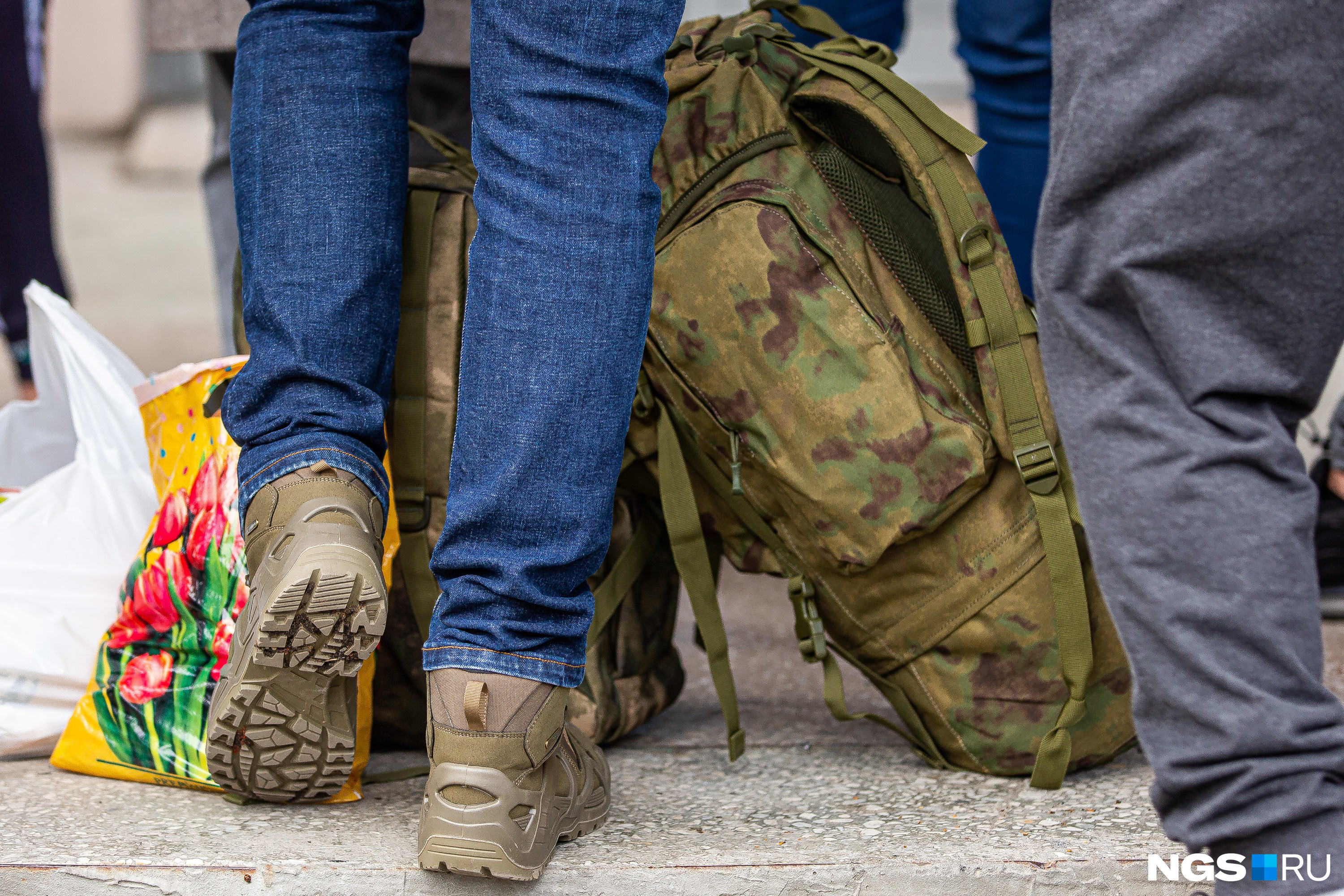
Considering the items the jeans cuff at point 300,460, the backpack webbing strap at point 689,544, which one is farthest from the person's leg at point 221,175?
the backpack webbing strap at point 689,544

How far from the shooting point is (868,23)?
1.96m

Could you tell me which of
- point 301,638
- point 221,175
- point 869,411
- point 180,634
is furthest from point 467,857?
point 221,175

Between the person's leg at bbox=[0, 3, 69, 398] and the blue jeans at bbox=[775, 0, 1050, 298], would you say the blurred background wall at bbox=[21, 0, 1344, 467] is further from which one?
the blue jeans at bbox=[775, 0, 1050, 298]

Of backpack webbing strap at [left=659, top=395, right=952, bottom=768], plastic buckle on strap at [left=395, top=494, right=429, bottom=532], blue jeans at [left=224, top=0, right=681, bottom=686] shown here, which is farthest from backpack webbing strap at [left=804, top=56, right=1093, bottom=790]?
plastic buckle on strap at [left=395, top=494, right=429, bottom=532]

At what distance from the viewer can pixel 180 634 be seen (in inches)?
48.9

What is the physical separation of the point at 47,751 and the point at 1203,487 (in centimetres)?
125

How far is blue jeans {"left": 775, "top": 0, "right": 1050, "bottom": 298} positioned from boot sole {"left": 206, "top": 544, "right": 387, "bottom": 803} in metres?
1.17

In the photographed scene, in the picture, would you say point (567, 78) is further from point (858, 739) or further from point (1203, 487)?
point (858, 739)

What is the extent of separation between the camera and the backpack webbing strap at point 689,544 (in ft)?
4.21

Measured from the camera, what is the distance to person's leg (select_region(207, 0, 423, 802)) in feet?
3.38

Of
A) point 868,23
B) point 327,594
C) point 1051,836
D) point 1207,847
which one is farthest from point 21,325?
point 1207,847

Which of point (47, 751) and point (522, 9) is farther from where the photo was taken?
point (47, 751)

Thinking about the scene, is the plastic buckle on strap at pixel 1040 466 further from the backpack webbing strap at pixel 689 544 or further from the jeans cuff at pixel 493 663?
the jeans cuff at pixel 493 663

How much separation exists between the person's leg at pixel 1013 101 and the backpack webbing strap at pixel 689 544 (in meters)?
0.72
